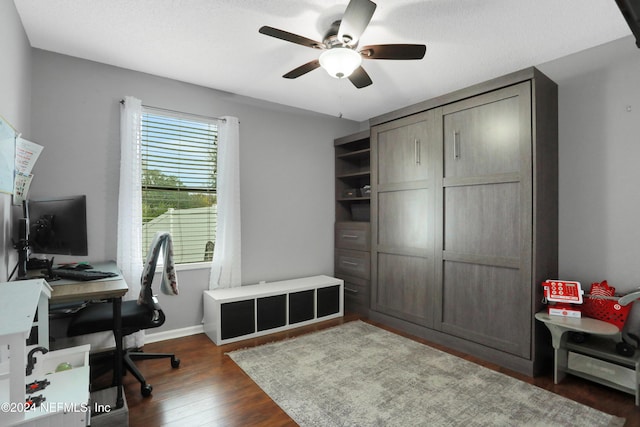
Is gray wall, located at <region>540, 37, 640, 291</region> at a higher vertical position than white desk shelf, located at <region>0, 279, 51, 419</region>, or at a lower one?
higher

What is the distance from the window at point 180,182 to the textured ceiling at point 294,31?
1.68ft

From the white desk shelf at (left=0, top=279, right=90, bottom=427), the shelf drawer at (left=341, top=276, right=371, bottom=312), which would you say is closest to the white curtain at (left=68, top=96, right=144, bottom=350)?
the white desk shelf at (left=0, top=279, right=90, bottom=427)

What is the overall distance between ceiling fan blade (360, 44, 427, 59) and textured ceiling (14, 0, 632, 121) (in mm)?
241

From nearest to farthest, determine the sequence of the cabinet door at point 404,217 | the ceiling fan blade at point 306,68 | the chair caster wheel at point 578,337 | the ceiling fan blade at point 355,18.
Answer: the ceiling fan blade at point 355,18 → the ceiling fan blade at point 306,68 → the chair caster wheel at point 578,337 → the cabinet door at point 404,217

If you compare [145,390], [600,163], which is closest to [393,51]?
[600,163]

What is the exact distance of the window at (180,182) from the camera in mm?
3078

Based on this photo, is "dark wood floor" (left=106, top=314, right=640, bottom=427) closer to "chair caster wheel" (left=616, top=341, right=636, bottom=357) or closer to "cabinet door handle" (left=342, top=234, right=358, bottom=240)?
"chair caster wheel" (left=616, top=341, right=636, bottom=357)

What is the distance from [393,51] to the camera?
2072mm

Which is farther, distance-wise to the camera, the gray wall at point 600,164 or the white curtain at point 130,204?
the white curtain at point 130,204

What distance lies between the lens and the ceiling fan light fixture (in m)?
2.02

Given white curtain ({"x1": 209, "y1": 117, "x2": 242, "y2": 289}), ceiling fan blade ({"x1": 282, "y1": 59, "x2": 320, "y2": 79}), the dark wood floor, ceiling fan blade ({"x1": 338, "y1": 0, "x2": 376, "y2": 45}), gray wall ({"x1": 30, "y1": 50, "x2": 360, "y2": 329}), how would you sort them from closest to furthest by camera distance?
1. ceiling fan blade ({"x1": 338, "y1": 0, "x2": 376, "y2": 45})
2. the dark wood floor
3. ceiling fan blade ({"x1": 282, "y1": 59, "x2": 320, "y2": 79})
4. gray wall ({"x1": 30, "y1": 50, "x2": 360, "y2": 329})
5. white curtain ({"x1": 209, "y1": 117, "x2": 242, "y2": 289})

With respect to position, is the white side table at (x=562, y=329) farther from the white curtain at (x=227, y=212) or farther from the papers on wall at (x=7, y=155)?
the papers on wall at (x=7, y=155)

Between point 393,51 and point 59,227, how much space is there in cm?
251

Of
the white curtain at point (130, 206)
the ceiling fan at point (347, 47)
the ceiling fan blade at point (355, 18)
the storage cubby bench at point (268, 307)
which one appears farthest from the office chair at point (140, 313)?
the ceiling fan blade at point (355, 18)
